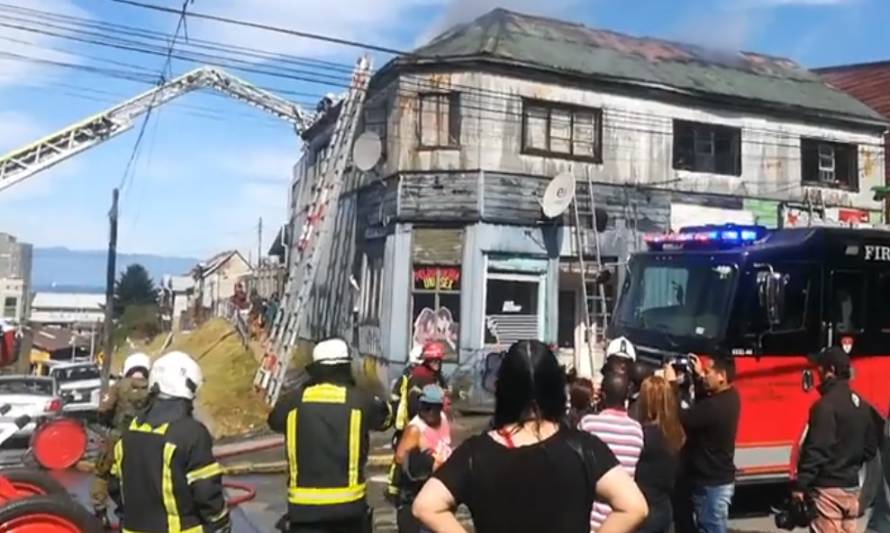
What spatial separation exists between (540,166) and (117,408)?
1243cm

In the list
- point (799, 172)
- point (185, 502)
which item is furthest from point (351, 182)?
point (185, 502)

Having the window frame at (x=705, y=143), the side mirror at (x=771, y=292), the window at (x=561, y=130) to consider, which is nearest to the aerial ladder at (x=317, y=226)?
the window at (x=561, y=130)

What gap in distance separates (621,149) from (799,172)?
5.02 m

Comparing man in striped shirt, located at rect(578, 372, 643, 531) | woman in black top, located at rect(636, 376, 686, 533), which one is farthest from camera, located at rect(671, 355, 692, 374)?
man in striped shirt, located at rect(578, 372, 643, 531)

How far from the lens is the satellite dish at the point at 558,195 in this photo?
59.7 feet

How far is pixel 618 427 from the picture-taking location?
4648 millimetres

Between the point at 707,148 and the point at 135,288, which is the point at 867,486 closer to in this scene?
the point at 707,148

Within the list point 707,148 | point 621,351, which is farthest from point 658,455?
point 707,148

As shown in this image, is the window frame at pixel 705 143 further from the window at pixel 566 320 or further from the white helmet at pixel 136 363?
the white helmet at pixel 136 363

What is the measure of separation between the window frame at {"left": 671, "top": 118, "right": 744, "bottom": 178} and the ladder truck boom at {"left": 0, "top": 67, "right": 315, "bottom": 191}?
41.7 feet

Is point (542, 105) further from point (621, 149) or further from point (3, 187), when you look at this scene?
point (3, 187)

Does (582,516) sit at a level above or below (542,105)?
below

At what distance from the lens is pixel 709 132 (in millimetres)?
21188

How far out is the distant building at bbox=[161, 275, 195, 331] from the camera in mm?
64500
